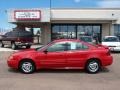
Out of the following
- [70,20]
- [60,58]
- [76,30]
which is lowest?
[60,58]

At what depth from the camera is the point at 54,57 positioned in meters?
12.5

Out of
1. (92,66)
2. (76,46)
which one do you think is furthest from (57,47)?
(92,66)

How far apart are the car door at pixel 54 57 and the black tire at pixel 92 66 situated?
1.03m

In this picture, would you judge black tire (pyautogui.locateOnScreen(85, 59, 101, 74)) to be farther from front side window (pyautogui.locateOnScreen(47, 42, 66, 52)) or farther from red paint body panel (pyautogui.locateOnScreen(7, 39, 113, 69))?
front side window (pyautogui.locateOnScreen(47, 42, 66, 52))

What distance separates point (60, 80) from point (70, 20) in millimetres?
25778

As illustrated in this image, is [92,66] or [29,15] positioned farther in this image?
[29,15]

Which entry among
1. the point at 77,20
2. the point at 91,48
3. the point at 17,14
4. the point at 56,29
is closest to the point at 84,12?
the point at 77,20

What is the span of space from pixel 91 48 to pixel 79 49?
20.6 inches

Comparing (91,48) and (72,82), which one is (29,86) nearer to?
(72,82)

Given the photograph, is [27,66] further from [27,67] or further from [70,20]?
[70,20]

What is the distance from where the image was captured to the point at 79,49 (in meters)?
12.7

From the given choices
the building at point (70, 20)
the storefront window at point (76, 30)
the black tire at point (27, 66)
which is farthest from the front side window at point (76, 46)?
the storefront window at point (76, 30)

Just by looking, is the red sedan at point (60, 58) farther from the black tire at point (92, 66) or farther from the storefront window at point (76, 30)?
the storefront window at point (76, 30)

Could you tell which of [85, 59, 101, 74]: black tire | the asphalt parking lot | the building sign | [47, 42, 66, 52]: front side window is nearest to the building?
the building sign
